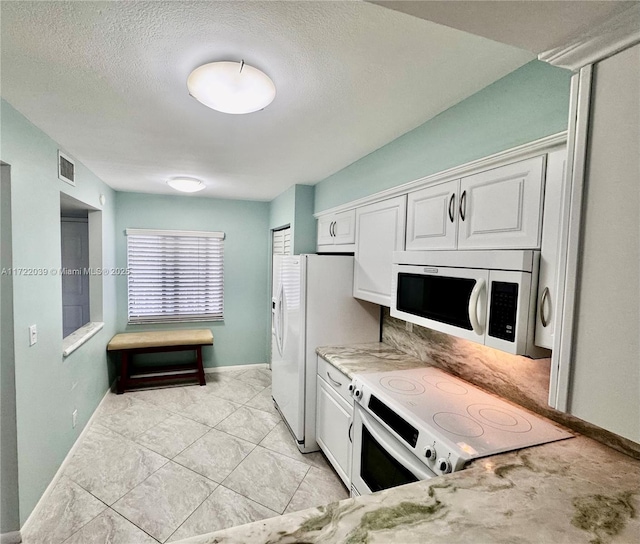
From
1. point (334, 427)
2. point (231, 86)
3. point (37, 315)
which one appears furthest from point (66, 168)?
point (334, 427)

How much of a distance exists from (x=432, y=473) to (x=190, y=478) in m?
1.87

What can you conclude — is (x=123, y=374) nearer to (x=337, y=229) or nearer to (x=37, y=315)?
(x=37, y=315)

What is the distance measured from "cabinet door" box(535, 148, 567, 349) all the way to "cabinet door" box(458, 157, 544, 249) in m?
0.04

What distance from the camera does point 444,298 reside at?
161 cm

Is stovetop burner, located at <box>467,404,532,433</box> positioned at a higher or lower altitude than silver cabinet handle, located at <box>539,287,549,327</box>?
lower

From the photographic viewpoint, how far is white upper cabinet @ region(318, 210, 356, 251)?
2.73 metres

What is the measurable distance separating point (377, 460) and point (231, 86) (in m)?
1.96

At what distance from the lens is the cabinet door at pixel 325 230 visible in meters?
3.12

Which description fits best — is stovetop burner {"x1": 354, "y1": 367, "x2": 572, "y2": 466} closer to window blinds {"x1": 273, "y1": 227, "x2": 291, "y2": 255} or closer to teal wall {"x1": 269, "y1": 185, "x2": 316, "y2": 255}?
teal wall {"x1": 269, "y1": 185, "x2": 316, "y2": 255}

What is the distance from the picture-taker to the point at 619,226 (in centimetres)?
66

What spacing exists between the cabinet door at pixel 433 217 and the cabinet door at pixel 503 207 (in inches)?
2.2

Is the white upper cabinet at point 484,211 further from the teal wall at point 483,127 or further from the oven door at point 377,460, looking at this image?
the oven door at point 377,460

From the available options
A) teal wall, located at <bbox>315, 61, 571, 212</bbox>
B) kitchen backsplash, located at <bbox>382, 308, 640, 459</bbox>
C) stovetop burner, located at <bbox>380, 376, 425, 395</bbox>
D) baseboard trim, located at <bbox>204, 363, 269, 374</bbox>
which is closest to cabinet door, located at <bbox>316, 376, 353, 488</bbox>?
stovetop burner, located at <bbox>380, 376, 425, 395</bbox>

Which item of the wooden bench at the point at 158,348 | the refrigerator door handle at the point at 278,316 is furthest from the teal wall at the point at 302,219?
the wooden bench at the point at 158,348
